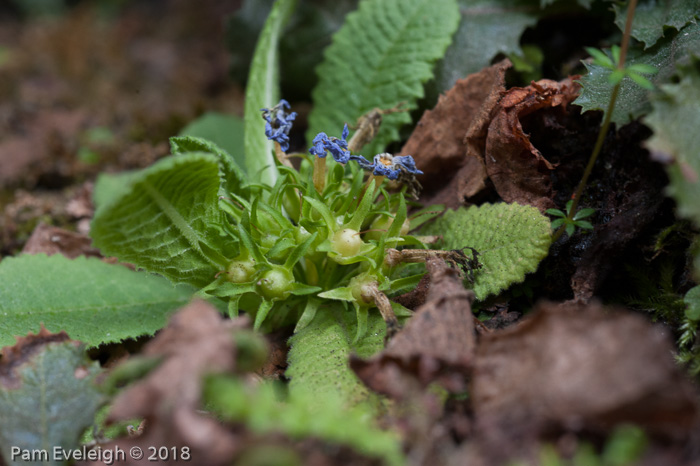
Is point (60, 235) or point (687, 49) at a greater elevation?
point (687, 49)

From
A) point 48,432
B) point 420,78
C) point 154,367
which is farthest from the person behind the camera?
point 420,78

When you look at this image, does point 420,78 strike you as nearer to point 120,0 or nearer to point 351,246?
point 351,246

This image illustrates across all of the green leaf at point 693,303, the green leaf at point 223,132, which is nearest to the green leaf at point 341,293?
the green leaf at point 693,303

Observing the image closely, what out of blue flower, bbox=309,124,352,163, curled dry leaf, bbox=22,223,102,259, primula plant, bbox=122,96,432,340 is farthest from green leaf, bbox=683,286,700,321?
curled dry leaf, bbox=22,223,102,259

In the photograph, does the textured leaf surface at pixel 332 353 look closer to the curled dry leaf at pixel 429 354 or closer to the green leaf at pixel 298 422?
the curled dry leaf at pixel 429 354

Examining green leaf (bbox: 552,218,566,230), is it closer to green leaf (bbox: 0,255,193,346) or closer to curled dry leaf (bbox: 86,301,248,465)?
curled dry leaf (bbox: 86,301,248,465)

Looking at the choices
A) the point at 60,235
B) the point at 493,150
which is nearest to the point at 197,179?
the point at 493,150
